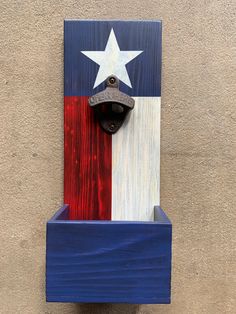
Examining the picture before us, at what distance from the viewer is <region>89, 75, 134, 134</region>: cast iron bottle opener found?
0.49 meters

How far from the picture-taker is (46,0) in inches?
21.7

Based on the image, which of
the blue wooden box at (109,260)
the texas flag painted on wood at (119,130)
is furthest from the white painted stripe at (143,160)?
the blue wooden box at (109,260)

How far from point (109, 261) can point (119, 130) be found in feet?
0.72

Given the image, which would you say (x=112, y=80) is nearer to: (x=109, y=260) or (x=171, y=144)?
(x=171, y=144)

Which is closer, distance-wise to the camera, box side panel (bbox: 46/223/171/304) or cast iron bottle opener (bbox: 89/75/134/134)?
box side panel (bbox: 46/223/171/304)

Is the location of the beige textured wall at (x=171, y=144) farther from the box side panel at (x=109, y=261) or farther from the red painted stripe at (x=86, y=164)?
the box side panel at (x=109, y=261)

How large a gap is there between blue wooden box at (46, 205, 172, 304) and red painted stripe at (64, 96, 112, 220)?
14 centimetres

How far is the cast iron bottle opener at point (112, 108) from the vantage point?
0.49 metres

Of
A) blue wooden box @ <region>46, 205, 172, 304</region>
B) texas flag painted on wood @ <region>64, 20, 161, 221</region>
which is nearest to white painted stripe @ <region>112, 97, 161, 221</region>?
texas flag painted on wood @ <region>64, 20, 161, 221</region>

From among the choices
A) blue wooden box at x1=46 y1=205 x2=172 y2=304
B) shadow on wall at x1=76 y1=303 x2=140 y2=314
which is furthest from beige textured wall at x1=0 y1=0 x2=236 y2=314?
blue wooden box at x1=46 y1=205 x2=172 y2=304

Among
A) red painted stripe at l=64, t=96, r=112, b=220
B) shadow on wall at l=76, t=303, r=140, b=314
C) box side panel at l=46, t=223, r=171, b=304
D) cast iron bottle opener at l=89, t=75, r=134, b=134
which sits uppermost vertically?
cast iron bottle opener at l=89, t=75, r=134, b=134

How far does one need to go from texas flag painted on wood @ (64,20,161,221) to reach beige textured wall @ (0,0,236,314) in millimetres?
32

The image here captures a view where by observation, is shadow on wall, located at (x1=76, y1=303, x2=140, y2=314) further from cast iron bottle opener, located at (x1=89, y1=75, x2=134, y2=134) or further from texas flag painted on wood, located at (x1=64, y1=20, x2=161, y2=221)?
cast iron bottle opener, located at (x1=89, y1=75, x2=134, y2=134)

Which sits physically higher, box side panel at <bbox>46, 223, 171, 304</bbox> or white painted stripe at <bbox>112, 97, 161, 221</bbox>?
white painted stripe at <bbox>112, 97, 161, 221</bbox>
